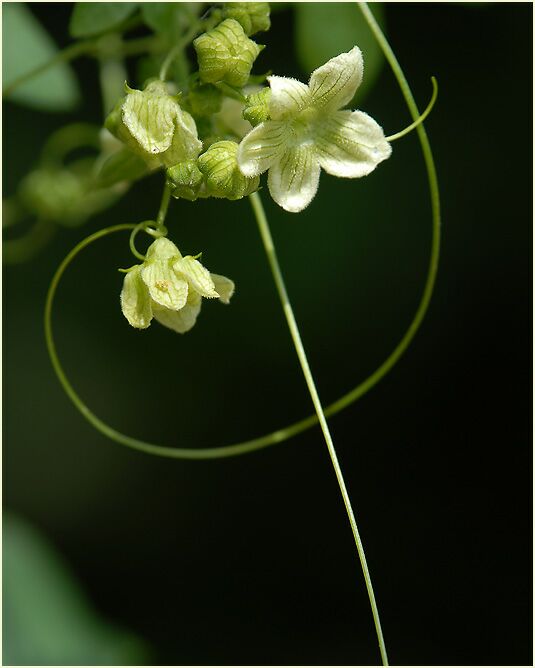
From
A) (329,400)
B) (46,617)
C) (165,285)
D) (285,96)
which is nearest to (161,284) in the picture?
(165,285)

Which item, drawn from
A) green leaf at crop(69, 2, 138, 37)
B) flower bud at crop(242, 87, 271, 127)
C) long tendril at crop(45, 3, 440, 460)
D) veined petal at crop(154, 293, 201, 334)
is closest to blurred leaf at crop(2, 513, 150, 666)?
long tendril at crop(45, 3, 440, 460)

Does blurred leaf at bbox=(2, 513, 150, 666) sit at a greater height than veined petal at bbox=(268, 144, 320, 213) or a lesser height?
lesser

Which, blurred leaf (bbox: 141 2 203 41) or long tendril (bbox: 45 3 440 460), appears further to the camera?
blurred leaf (bbox: 141 2 203 41)

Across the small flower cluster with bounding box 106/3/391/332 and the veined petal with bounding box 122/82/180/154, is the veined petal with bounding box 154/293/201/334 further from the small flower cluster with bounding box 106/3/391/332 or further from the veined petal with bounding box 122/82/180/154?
the veined petal with bounding box 122/82/180/154

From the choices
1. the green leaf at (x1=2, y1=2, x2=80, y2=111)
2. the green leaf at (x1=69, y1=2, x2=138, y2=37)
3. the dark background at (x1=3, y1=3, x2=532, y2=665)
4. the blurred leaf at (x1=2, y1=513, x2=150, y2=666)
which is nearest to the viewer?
the green leaf at (x1=69, y1=2, x2=138, y2=37)

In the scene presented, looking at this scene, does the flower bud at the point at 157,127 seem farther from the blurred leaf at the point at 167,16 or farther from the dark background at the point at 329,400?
the dark background at the point at 329,400

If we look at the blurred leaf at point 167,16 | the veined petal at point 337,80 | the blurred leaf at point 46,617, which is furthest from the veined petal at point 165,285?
the blurred leaf at point 46,617
